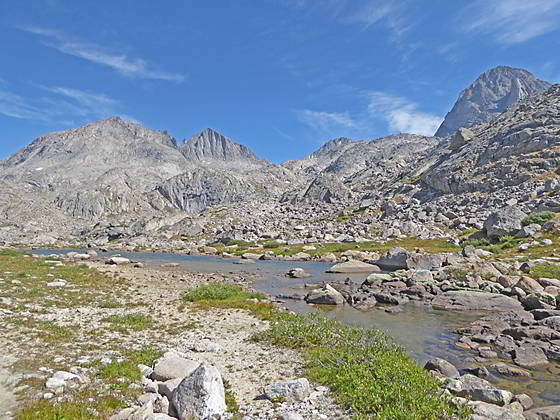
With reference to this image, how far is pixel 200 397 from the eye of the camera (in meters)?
10.8

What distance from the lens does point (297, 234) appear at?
474ft

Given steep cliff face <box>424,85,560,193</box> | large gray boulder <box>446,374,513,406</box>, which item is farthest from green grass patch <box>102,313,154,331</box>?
steep cliff face <box>424,85,560,193</box>

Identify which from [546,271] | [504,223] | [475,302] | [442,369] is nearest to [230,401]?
[442,369]

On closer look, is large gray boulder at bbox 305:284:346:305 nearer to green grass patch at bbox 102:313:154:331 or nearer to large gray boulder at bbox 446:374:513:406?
green grass patch at bbox 102:313:154:331

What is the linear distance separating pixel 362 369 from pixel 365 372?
40 cm

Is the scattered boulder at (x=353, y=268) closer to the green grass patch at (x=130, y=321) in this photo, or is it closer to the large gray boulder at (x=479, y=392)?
the green grass patch at (x=130, y=321)

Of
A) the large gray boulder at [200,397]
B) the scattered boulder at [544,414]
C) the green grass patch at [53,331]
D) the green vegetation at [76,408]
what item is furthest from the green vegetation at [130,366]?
the scattered boulder at [544,414]

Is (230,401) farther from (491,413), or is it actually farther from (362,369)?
(491,413)

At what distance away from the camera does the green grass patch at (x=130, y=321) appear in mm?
22164

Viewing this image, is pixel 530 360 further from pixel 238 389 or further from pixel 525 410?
pixel 238 389

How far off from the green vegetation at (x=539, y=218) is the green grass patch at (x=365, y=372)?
271 ft

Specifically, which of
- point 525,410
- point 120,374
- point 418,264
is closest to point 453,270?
point 418,264

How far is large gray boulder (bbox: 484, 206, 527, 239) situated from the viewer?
271ft

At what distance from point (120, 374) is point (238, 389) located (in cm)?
469
